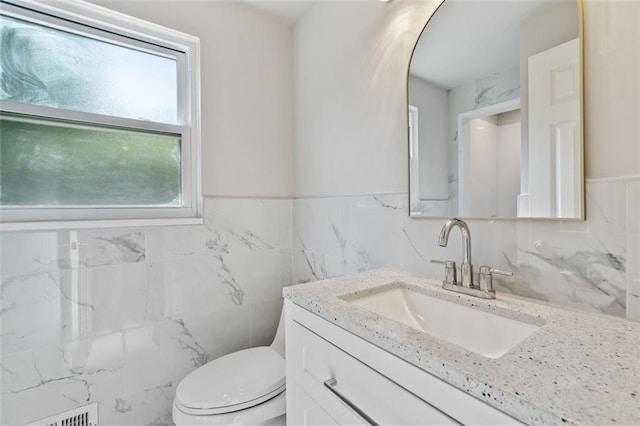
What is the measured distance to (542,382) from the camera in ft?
1.48

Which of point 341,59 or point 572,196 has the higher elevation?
point 341,59

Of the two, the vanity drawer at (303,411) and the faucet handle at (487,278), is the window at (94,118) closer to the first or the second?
the vanity drawer at (303,411)

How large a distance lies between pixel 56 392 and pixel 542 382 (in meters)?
1.74

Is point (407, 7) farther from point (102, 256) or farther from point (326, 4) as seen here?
point (102, 256)

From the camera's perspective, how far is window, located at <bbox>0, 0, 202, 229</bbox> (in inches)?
49.8

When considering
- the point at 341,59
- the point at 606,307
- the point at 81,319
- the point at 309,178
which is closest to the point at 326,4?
the point at 341,59

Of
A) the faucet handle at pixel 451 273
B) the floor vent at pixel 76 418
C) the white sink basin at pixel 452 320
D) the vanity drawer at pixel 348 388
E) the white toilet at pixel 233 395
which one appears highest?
the faucet handle at pixel 451 273

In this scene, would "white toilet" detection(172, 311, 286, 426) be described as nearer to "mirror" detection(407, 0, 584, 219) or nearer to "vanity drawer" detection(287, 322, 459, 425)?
"vanity drawer" detection(287, 322, 459, 425)

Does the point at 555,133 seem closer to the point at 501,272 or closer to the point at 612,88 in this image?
the point at 612,88

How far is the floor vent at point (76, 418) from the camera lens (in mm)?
1237

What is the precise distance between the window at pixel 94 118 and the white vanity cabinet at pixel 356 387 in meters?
1.02

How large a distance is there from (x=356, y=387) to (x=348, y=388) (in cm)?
3

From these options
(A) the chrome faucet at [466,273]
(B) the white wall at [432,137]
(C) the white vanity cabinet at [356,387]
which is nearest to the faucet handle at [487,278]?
(A) the chrome faucet at [466,273]

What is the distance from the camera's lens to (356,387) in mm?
691
